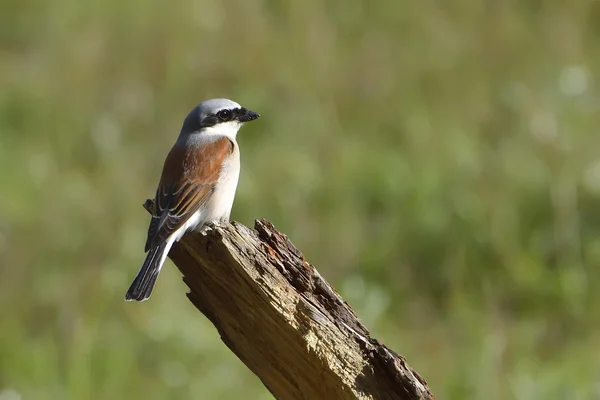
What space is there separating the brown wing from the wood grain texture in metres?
0.84

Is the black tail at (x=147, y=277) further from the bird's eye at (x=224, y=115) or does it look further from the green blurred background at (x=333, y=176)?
the green blurred background at (x=333, y=176)

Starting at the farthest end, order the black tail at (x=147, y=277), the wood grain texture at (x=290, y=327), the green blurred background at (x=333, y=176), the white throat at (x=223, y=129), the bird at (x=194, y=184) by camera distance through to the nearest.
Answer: the green blurred background at (x=333, y=176) → the white throat at (x=223, y=129) → the bird at (x=194, y=184) → the black tail at (x=147, y=277) → the wood grain texture at (x=290, y=327)

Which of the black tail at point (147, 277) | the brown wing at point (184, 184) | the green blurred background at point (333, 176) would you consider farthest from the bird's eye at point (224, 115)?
the green blurred background at point (333, 176)

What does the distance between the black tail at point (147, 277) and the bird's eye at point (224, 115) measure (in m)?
1.02

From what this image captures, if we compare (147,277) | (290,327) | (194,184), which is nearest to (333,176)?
(194,184)

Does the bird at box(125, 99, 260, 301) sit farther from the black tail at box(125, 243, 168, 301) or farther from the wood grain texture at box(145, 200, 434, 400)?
the wood grain texture at box(145, 200, 434, 400)

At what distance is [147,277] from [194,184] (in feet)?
2.08

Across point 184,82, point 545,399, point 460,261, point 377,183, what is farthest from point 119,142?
point 545,399

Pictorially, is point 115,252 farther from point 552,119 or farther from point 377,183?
point 552,119

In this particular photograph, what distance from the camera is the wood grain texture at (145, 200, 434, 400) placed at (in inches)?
124

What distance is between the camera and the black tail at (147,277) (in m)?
4.12

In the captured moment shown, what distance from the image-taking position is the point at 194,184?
4699 mm

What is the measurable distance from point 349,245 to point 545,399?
2.09 metres

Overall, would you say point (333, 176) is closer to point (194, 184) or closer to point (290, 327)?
point (194, 184)
